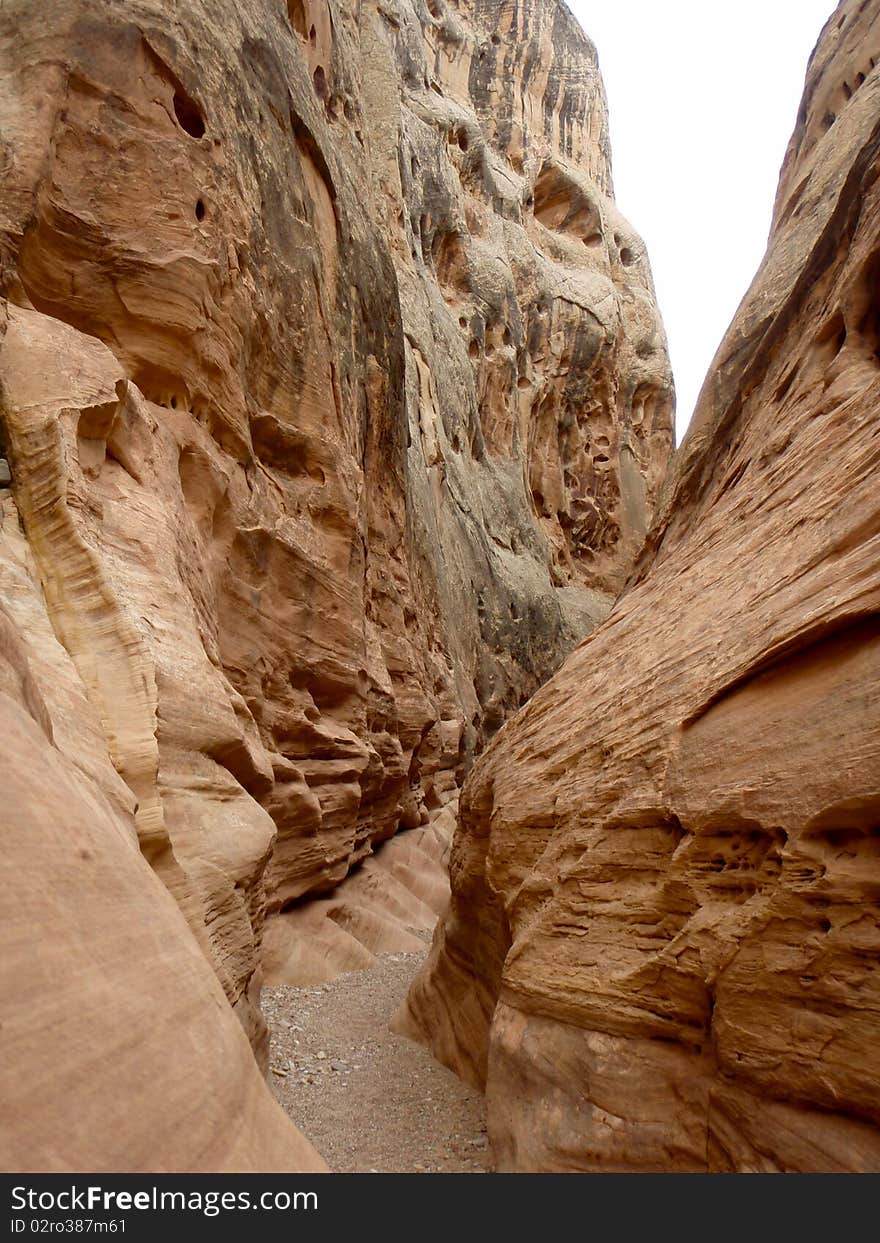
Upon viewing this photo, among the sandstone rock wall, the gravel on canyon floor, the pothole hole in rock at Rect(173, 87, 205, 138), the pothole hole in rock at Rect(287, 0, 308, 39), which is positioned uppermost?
the pothole hole in rock at Rect(287, 0, 308, 39)

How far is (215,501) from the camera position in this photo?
276 inches

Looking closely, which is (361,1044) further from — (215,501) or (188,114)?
(188,114)

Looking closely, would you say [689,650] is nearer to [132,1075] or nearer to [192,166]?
[132,1075]

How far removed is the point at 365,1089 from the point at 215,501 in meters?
4.40

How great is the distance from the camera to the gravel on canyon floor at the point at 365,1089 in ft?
14.8

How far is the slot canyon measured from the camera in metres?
2.63

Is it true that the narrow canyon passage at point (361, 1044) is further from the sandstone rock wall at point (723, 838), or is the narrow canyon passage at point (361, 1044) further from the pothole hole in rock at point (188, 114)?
the pothole hole in rock at point (188, 114)

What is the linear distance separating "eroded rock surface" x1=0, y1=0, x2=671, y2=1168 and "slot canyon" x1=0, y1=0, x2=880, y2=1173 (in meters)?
0.03

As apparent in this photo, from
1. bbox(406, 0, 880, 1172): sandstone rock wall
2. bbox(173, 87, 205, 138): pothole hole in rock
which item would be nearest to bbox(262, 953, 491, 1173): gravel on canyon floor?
bbox(406, 0, 880, 1172): sandstone rock wall

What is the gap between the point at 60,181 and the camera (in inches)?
249

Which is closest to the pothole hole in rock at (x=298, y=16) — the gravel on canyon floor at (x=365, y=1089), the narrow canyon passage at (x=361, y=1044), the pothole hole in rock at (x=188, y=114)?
the pothole hole in rock at (x=188, y=114)

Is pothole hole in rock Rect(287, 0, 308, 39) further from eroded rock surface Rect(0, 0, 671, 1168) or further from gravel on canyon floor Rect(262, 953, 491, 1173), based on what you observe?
gravel on canyon floor Rect(262, 953, 491, 1173)
